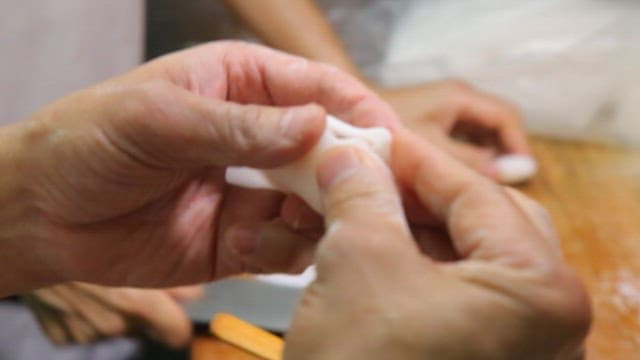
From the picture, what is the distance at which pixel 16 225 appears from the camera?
677 millimetres

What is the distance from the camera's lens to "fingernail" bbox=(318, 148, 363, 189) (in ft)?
1.64

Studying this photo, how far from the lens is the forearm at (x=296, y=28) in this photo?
3.42 ft

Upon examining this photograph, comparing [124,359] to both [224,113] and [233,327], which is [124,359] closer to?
[233,327]

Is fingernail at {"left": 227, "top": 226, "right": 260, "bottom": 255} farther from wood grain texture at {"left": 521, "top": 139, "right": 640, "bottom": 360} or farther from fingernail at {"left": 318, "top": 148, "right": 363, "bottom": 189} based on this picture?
wood grain texture at {"left": 521, "top": 139, "right": 640, "bottom": 360}

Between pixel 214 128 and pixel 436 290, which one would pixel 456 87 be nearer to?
pixel 214 128

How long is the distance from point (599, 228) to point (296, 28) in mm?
456

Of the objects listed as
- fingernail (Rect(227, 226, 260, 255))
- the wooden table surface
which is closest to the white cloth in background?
the wooden table surface

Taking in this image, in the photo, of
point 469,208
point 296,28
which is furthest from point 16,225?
point 296,28

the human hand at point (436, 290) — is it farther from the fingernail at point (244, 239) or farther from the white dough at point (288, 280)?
the white dough at point (288, 280)

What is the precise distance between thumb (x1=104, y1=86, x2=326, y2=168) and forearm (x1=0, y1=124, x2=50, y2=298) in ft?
0.35

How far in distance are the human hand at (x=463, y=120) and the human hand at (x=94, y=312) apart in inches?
14.1

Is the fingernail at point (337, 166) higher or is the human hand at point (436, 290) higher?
the fingernail at point (337, 166)

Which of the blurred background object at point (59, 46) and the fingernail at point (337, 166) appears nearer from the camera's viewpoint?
the fingernail at point (337, 166)

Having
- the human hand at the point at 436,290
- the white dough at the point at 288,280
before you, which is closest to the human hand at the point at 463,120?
the white dough at the point at 288,280
